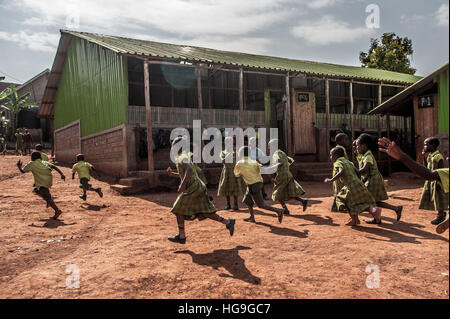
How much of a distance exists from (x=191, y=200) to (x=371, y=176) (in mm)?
3357

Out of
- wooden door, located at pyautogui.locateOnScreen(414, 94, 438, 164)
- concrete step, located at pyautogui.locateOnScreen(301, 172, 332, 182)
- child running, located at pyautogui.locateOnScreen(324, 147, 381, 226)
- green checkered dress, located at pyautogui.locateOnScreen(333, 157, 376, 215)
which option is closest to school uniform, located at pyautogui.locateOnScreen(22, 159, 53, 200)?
child running, located at pyautogui.locateOnScreen(324, 147, 381, 226)

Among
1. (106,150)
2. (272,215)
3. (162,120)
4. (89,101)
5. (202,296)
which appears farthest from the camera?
(89,101)

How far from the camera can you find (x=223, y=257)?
13.3 feet

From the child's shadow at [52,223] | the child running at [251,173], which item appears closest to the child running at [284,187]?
the child running at [251,173]

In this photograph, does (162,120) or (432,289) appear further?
(162,120)

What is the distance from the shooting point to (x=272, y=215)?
A: 6.85 metres

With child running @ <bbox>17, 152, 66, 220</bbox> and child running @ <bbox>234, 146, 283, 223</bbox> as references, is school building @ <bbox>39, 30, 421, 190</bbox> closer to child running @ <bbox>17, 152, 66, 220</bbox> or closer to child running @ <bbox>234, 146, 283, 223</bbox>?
child running @ <bbox>17, 152, 66, 220</bbox>

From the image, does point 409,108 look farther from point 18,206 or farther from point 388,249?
point 18,206


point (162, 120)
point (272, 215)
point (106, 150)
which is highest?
point (162, 120)

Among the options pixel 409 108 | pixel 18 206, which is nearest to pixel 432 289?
pixel 18 206

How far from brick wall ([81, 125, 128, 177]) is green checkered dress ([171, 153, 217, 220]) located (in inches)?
276

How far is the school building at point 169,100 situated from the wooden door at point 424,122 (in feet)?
8.13

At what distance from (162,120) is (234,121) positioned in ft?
9.48

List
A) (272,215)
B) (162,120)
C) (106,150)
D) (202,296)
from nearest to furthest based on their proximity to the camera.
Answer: (202,296)
(272,215)
(162,120)
(106,150)
